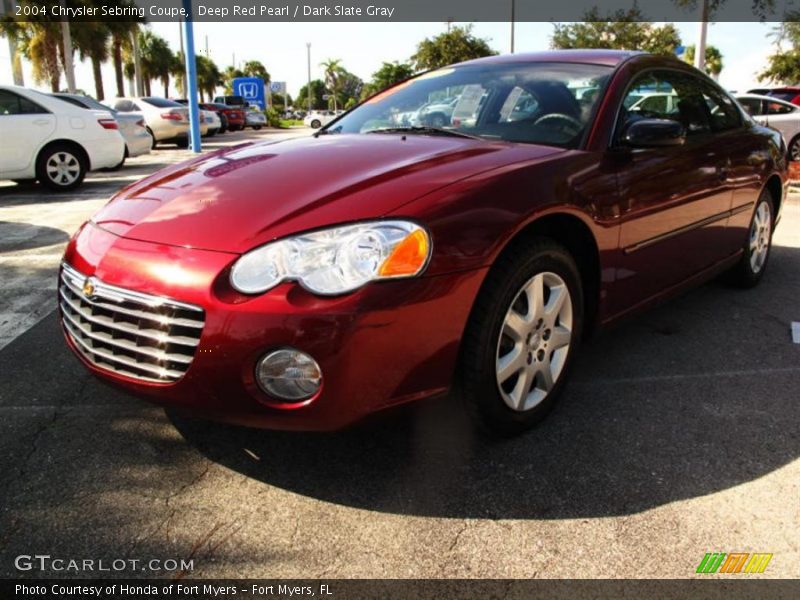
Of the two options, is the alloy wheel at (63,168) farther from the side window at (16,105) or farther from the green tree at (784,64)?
the green tree at (784,64)

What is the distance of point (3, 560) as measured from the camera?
190 centimetres

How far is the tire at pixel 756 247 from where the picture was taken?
4367 millimetres

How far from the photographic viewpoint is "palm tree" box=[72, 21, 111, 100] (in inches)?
1200

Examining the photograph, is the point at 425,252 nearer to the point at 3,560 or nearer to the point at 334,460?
the point at 334,460

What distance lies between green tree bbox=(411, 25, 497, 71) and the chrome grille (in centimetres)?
4129

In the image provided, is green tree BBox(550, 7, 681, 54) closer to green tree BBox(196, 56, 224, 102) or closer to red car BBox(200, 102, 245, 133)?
red car BBox(200, 102, 245, 133)

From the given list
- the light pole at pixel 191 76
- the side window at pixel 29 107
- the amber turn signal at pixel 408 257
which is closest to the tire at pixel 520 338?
the amber turn signal at pixel 408 257

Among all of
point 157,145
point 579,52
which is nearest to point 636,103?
point 579,52

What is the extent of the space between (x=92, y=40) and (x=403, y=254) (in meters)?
35.4

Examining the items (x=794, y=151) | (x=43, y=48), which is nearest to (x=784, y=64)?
(x=794, y=151)

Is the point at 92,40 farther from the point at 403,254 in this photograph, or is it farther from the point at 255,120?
the point at 403,254

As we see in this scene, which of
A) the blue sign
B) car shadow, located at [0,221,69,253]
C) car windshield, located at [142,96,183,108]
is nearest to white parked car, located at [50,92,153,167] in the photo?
car windshield, located at [142,96,183,108]

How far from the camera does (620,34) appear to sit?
28391 mm

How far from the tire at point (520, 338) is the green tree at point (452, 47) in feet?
134
